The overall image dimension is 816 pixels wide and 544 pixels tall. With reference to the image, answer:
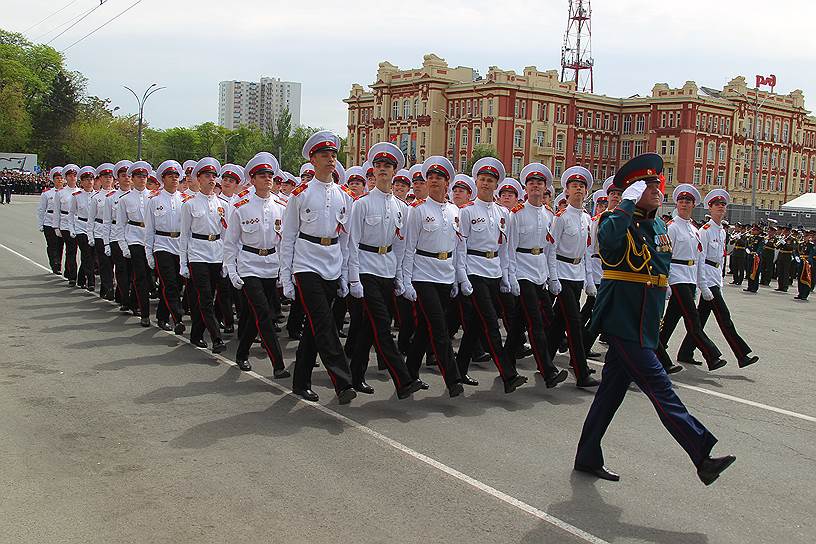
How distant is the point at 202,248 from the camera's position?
10.3 m

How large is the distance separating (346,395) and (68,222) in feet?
34.0

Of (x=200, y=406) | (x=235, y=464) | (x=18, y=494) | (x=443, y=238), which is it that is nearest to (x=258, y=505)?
(x=235, y=464)

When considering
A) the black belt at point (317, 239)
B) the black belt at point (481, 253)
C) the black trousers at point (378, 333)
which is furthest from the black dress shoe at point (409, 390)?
the black belt at point (481, 253)

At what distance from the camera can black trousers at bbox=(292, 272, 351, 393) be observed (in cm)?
737

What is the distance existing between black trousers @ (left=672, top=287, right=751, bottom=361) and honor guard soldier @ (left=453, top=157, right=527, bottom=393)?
2.84 m

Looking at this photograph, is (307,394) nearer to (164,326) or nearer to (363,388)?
(363,388)

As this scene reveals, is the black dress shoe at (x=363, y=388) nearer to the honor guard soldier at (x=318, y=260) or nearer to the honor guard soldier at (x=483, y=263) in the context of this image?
the honor guard soldier at (x=318, y=260)

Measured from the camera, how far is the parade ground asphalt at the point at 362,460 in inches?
191

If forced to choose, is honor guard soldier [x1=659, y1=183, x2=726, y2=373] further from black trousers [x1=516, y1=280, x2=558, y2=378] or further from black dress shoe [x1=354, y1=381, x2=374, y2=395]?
black dress shoe [x1=354, y1=381, x2=374, y2=395]

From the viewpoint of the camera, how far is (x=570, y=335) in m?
8.73

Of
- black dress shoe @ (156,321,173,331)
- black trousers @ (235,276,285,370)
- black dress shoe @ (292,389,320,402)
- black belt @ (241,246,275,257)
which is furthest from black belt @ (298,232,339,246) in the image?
black dress shoe @ (156,321,173,331)

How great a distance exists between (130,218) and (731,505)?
9401 mm

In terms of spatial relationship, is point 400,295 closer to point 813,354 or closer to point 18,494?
point 18,494

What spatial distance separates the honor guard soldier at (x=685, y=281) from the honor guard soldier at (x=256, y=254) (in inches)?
172
